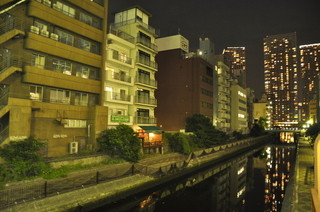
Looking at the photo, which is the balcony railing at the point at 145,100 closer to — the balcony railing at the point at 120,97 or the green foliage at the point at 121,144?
the balcony railing at the point at 120,97

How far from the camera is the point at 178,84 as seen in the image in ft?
173

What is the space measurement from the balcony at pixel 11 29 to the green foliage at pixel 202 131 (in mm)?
30094

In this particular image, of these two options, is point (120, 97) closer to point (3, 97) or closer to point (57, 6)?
point (57, 6)

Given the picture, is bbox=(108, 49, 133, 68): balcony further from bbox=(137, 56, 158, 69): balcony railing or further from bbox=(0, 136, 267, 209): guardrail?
bbox=(0, 136, 267, 209): guardrail

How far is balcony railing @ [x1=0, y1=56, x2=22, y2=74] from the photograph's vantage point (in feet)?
75.5

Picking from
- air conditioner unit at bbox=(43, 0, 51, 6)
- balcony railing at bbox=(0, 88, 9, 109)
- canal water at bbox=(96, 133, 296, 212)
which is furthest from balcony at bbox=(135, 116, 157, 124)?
air conditioner unit at bbox=(43, 0, 51, 6)

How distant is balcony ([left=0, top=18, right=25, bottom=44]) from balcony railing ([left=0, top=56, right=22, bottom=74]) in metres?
1.95

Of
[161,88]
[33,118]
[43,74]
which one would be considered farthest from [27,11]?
[161,88]

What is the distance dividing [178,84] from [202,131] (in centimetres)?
1309

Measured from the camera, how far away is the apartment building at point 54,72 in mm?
22891

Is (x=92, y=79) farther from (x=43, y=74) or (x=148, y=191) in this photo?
(x=148, y=191)

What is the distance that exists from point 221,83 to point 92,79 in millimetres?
44274

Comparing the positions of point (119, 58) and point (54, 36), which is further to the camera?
point (119, 58)

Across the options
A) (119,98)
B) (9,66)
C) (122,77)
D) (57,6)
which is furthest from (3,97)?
(122,77)
